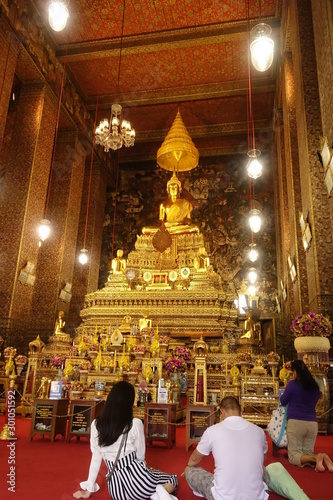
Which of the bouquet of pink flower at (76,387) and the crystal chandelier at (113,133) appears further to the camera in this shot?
the crystal chandelier at (113,133)

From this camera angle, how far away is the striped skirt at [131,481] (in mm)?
2404

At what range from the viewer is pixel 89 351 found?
23.4ft

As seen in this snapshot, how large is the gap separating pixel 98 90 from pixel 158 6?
12.1 feet

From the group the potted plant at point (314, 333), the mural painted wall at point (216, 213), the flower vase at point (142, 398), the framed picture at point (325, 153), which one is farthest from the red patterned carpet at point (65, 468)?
the mural painted wall at point (216, 213)

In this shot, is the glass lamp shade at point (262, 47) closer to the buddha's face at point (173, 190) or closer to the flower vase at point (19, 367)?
the flower vase at point (19, 367)

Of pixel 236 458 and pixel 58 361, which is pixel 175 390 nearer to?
pixel 58 361

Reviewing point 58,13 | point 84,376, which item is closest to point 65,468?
point 84,376

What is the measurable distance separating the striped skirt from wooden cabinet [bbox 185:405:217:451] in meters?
1.77

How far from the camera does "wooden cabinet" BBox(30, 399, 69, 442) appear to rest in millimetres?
4426

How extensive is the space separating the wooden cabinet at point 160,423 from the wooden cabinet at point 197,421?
216 millimetres

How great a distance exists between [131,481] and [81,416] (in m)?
2.34

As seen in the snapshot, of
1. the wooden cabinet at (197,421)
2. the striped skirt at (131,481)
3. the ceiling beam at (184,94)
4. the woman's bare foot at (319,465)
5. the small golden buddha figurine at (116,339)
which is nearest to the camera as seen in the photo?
the striped skirt at (131,481)

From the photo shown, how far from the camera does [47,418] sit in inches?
176

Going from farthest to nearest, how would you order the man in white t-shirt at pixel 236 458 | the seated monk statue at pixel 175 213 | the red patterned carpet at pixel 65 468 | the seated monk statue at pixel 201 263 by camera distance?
the seated monk statue at pixel 175 213 → the seated monk statue at pixel 201 263 → the red patterned carpet at pixel 65 468 → the man in white t-shirt at pixel 236 458
